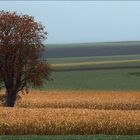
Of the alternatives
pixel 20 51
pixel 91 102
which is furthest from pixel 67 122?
pixel 91 102

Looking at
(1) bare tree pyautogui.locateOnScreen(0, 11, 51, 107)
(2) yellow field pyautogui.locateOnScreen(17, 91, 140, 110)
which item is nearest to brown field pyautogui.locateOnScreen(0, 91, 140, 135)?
(1) bare tree pyautogui.locateOnScreen(0, 11, 51, 107)

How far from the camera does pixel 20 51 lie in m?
34.1

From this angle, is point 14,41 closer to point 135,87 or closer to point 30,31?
point 30,31

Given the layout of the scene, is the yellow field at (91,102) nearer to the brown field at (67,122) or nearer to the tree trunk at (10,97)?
the tree trunk at (10,97)

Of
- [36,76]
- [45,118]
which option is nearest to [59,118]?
[45,118]

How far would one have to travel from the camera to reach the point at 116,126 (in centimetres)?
2389

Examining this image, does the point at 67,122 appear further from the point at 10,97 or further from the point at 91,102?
the point at 91,102

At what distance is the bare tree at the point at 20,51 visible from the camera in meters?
34.0

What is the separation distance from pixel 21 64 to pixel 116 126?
12204mm

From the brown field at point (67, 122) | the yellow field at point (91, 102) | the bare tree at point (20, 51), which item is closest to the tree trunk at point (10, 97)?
the bare tree at point (20, 51)

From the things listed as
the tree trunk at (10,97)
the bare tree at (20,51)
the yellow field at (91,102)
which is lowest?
the yellow field at (91,102)

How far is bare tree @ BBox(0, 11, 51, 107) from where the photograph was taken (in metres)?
34.0

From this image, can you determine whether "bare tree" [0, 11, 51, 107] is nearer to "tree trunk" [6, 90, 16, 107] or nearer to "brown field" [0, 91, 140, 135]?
"tree trunk" [6, 90, 16, 107]

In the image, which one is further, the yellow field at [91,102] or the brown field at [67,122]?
the yellow field at [91,102]
